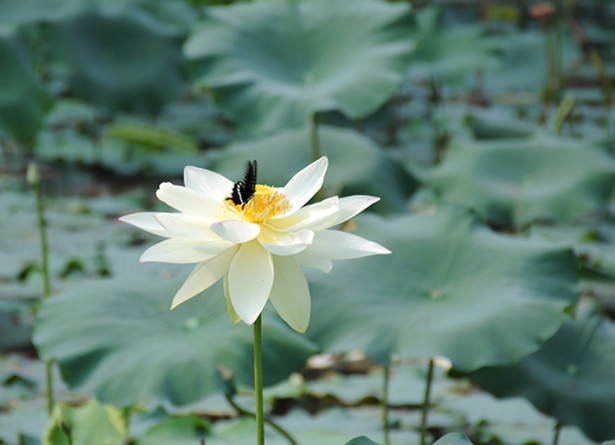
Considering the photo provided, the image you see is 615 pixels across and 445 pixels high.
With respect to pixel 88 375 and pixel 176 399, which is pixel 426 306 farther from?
pixel 88 375

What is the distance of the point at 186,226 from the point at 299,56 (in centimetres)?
174

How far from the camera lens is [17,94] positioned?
271 cm

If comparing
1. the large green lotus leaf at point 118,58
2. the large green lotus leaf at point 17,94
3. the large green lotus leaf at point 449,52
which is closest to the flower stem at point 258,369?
the large green lotus leaf at point 17,94

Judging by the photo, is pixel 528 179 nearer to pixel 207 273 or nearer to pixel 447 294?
pixel 447 294

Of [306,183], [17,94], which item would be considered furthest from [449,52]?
[306,183]

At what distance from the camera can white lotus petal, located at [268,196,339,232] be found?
29.6 inches

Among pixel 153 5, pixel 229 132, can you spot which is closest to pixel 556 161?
pixel 229 132

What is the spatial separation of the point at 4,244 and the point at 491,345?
6.24 feet

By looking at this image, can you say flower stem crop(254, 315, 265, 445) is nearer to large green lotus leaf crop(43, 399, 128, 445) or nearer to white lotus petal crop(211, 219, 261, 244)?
white lotus petal crop(211, 219, 261, 244)

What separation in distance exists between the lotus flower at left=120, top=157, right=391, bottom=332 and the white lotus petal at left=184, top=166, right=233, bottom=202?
56 millimetres

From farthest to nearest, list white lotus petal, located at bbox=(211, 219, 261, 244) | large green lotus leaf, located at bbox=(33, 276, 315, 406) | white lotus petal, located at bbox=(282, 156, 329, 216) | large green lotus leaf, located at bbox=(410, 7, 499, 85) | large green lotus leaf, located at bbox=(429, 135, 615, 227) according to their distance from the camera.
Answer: large green lotus leaf, located at bbox=(410, 7, 499, 85) < large green lotus leaf, located at bbox=(429, 135, 615, 227) < large green lotus leaf, located at bbox=(33, 276, 315, 406) < white lotus petal, located at bbox=(282, 156, 329, 216) < white lotus petal, located at bbox=(211, 219, 261, 244)

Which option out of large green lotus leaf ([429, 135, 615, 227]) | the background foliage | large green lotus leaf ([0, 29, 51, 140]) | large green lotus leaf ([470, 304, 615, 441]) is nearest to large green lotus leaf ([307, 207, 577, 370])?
the background foliage

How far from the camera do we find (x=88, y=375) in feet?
3.84

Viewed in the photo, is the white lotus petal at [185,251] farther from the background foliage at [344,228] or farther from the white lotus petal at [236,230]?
the background foliage at [344,228]
